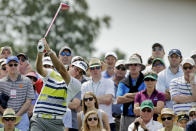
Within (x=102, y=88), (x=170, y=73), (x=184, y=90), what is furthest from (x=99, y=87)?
(x=184, y=90)

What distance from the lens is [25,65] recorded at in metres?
15.4

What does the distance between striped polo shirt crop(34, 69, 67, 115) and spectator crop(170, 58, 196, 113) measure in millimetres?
2507

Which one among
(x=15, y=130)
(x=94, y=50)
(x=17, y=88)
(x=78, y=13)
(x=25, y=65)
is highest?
(x=78, y=13)

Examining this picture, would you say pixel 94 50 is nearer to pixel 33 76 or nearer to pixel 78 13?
pixel 78 13

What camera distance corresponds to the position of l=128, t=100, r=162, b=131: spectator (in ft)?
39.9

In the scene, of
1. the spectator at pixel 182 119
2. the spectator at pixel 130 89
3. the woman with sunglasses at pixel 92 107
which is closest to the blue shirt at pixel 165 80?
the spectator at pixel 130 89

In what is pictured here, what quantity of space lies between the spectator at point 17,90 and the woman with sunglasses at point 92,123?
1.65 metres

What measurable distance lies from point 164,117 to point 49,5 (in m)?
33.5

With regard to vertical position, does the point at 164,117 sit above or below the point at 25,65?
below

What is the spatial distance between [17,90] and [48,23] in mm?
30301

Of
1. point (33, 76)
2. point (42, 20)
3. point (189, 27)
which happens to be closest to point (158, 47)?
point (33, 76)

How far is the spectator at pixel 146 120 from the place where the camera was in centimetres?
1216

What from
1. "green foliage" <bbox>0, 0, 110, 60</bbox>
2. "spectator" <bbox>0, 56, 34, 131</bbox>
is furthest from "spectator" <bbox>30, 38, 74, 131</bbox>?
"green foliage" <bbox>0, 0, 110, 60</bbox>

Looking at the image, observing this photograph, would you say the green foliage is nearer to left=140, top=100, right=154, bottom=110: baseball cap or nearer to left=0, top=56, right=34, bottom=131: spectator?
left=0, top=56, right=34, bottom=131: spectator
